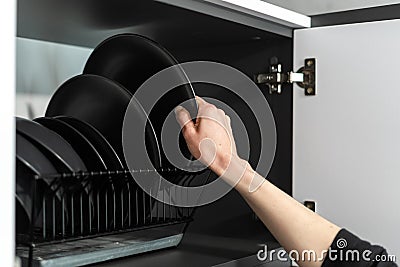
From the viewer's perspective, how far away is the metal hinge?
1.07 m

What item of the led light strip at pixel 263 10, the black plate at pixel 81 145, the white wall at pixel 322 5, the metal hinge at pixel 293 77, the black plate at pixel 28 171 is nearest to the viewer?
the black plate at pixel 28 171

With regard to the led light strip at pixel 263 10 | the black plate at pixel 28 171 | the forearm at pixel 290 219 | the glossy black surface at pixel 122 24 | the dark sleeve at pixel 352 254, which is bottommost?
the dark sleeve at pixel 352 254

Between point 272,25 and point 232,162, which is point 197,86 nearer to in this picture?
point 272,25

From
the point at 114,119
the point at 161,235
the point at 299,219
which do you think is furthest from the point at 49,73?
the point at 299,219

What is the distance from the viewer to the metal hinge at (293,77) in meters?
1.07

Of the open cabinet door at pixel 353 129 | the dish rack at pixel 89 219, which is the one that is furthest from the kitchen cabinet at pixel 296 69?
the dish rack at pixel 89 219

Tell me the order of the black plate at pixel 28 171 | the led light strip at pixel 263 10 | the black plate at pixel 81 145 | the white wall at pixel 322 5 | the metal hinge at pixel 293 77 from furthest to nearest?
the white wall at pixel 322 5 → the metal hinge at pixel 293 77 → the led light strip at pixel 263 10 → the black plate at pixel 81 145 → the black plate at pixel 28 171

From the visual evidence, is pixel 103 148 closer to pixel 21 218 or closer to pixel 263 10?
pixel 21 218

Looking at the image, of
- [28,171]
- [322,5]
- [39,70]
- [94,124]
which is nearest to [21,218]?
[28,171]

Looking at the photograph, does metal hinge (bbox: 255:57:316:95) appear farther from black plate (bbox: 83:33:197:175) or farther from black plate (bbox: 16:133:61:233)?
black plate (bbox: 16:133:61:233)

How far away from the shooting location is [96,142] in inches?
33.0

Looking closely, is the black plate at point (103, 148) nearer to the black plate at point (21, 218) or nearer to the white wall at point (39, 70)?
the black plate at point (21, 218)

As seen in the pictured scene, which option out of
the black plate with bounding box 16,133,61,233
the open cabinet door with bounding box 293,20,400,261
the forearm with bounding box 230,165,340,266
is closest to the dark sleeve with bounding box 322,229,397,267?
the forearm with bounding box 230,165,340,266

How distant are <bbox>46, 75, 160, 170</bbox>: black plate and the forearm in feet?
0.50
